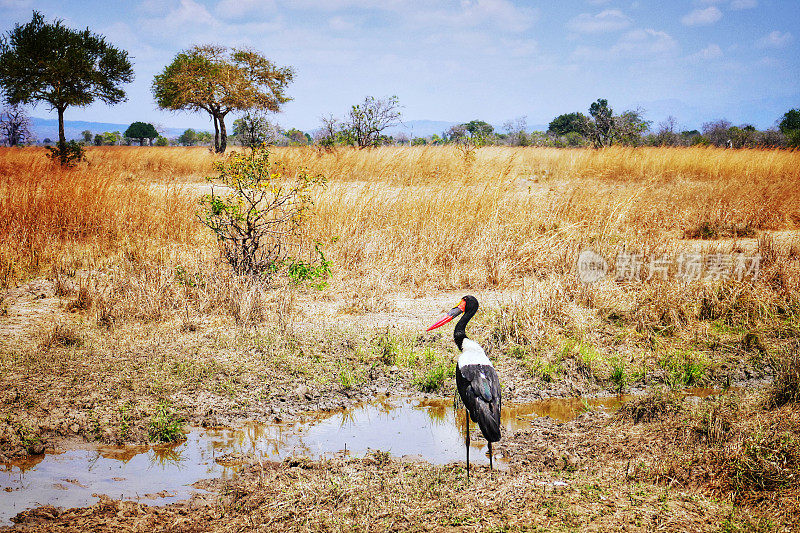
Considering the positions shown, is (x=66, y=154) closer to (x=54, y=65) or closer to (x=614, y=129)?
(x=54, y=65)

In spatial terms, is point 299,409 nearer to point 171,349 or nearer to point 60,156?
point 171,349

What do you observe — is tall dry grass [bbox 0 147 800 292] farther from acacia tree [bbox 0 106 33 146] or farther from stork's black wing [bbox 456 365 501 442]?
acacia tree [bbox 0 106 33 146]

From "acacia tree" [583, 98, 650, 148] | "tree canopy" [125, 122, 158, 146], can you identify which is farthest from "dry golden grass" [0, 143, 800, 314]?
"tree canopy" [125, 122, 158, 146]

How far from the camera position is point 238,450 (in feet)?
11.5

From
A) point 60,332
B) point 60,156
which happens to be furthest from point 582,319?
point 60,156

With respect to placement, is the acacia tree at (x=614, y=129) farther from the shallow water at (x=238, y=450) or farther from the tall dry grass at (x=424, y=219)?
the shallow water at (x=238, y=450)

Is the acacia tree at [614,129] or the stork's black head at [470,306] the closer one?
the stork's black head at [470,306]

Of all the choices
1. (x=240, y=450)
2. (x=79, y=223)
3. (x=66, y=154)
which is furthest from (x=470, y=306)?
(x=66, y=154)

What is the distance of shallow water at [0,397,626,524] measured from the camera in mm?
3020

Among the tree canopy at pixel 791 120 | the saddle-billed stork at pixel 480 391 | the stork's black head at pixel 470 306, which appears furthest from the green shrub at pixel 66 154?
the tree canopy at pixel 791 120

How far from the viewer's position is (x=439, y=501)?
2852 mm

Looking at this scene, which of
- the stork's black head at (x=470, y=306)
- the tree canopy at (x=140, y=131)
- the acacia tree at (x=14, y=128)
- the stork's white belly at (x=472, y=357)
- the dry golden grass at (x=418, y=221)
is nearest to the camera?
the stork's white belly at (x=472, y=357)

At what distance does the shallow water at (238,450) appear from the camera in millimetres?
3020

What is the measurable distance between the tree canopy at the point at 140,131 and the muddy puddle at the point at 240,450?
6159 cm
